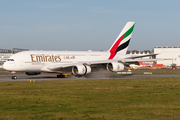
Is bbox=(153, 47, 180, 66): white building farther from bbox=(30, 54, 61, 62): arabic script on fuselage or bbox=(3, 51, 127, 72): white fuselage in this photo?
bbox=(30, 54, 61, 62): arabic script on fuselage

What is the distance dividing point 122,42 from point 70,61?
38.2 feet

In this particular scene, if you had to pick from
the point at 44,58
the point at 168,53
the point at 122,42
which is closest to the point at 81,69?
the point at 44,58

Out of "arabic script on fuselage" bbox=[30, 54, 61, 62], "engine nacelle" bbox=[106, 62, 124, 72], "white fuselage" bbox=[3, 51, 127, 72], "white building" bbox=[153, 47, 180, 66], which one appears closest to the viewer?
"white fuselage" bbox=[3, 51, 127, 72]

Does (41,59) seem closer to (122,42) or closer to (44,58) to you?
(44,58)

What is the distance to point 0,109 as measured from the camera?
589 inches

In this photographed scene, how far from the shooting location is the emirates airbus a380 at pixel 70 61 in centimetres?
4275

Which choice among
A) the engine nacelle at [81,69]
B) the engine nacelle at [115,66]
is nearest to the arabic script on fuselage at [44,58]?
the engine nacelle at [81,69]

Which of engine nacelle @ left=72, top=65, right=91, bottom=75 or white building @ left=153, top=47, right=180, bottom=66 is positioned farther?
white building @ left=153, top=47, right=180, bottom=66

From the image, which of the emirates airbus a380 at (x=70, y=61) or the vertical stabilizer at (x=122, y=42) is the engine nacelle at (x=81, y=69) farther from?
the vertical stabilizer at (x=122, y=42)

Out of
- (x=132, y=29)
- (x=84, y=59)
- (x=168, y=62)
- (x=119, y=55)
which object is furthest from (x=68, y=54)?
(x=168, y=62)

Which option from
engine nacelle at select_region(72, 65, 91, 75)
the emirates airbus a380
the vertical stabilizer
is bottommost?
engine nacelle at select_region(72, 65, 91, 75)

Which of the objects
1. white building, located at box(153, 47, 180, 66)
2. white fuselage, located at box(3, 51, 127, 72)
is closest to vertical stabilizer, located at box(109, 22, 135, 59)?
white fuselage, located at box(3, 51, 127, 72)

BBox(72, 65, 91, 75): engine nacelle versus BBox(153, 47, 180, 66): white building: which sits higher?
BBox(153, 47, 180, 66): white building

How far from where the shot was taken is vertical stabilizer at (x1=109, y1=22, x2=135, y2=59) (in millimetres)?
53250
